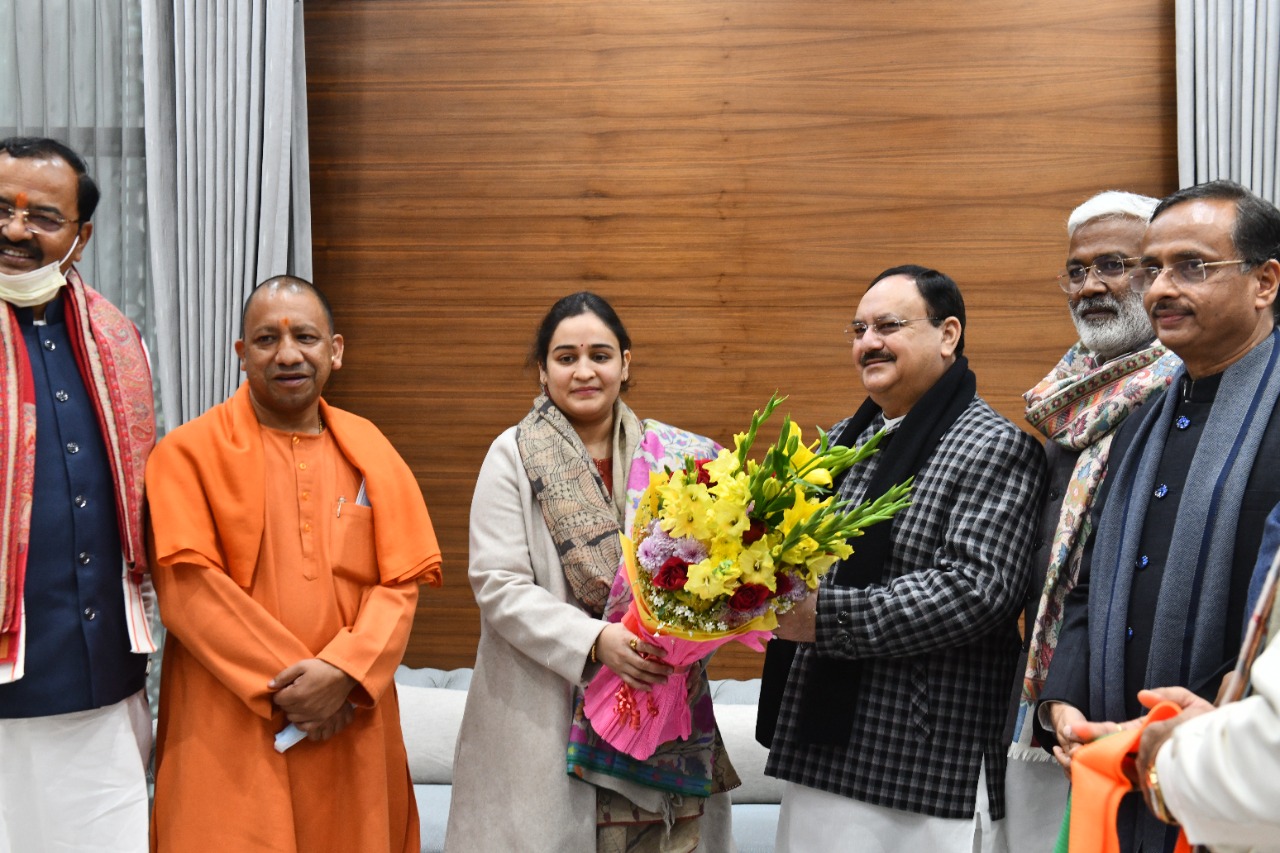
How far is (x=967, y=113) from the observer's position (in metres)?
4.47

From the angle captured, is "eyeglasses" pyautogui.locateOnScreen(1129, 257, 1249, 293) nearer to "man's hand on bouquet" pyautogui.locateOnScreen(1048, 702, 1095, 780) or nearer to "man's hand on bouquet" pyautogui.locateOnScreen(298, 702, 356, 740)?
"man's hand on bouquet" pyautogui.locateOnScreen(1048, 702, 1095, 780)

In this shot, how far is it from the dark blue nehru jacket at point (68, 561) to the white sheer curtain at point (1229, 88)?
3756 mm

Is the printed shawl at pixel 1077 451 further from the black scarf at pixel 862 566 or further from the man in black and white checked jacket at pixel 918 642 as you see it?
the black scarf at pixel 862 566

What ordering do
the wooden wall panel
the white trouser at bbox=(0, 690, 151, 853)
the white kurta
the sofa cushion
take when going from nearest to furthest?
1. the white kurta
2. the white trouser at bbox=(0, 690, 151, 853)
3. the sofa cushion
4. the wooden wall panel

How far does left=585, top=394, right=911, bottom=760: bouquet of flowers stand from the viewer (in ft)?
7.35

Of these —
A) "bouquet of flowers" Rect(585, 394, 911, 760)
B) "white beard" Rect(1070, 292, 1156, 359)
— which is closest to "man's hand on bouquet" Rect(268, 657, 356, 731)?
"bouquet of flowers" Rect(585, 394, 911, 760)

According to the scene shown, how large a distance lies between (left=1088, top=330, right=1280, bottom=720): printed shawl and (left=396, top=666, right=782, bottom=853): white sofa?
60.5 inches

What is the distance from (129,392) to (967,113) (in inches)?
124

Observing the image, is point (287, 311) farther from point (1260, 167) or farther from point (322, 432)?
point (1260, 167)

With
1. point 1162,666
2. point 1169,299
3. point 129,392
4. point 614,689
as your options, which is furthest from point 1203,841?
point 129,392

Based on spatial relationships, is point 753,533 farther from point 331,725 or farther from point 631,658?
point 331,725

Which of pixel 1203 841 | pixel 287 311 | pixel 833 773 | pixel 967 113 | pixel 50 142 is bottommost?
pixel 833 773

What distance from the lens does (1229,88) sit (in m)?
4.33

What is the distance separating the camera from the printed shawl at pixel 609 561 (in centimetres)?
283
